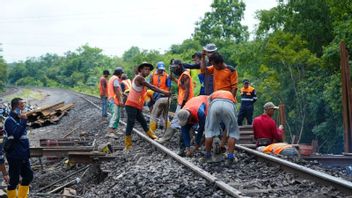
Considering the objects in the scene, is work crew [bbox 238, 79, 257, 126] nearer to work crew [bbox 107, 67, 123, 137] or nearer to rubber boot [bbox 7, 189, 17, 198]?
work crew [bbox 107, 67, 123, 137]

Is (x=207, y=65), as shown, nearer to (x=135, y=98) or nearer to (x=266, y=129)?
(x=266, y=129)

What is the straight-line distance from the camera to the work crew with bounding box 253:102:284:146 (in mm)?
10578

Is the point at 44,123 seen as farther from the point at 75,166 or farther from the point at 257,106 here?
the point at 257,106

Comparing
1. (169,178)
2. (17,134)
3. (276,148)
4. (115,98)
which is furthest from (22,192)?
(115,98)

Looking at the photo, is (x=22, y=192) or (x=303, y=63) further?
(x=303, y=63)

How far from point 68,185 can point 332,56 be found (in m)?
18.1

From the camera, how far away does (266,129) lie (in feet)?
34.7

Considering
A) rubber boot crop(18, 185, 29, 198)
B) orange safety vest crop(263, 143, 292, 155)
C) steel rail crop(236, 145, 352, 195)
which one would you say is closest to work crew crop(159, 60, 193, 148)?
orange safety vest crop(263, 143, 292, 155)

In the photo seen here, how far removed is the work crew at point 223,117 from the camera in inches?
331

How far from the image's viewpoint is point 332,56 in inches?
1008

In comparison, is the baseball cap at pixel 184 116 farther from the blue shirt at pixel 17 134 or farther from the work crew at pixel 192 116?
A: the blue shirt at pixel 17 134

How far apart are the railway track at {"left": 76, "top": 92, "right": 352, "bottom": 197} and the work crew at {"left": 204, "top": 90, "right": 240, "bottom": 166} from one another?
46cm

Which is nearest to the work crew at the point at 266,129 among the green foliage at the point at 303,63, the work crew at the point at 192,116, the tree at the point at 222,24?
the work crew at the point at 192,116

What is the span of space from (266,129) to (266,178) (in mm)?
3034
